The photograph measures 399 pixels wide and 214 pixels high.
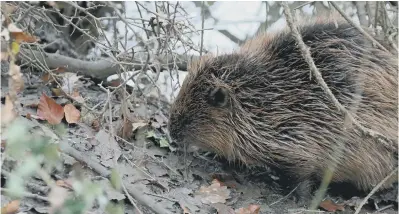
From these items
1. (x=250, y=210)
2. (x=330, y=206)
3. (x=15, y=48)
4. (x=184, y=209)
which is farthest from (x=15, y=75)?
(x=330, y=206)

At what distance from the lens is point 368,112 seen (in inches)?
182

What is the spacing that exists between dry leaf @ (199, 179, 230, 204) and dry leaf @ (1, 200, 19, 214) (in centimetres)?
151

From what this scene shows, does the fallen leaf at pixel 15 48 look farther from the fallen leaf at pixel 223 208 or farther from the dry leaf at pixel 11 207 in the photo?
the fallen leaf at pixel 223 208

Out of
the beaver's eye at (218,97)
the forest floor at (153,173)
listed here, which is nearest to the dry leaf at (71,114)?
the forest floor at (153,173)

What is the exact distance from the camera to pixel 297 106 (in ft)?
15.5

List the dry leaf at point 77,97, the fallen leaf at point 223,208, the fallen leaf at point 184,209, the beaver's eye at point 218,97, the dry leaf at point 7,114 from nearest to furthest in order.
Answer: the dry leaf at point 7,114 < the fallen leaf at point 184,209 < the fallen leaf at point 223,208 < the beaver's eye at point 218,97 < the dry leaf at point 77,97

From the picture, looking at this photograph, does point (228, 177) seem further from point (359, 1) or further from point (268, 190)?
point (359, 1)

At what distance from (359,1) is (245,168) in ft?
7.07

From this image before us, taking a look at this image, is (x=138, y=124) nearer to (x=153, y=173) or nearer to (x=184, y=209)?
(x=153, y=173)

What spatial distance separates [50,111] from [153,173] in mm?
854

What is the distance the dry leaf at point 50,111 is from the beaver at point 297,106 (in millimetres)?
856

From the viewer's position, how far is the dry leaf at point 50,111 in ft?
14.5

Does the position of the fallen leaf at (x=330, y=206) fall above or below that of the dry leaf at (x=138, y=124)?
below

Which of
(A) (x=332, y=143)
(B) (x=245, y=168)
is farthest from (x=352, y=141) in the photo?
(B) (x=245, y=168)
